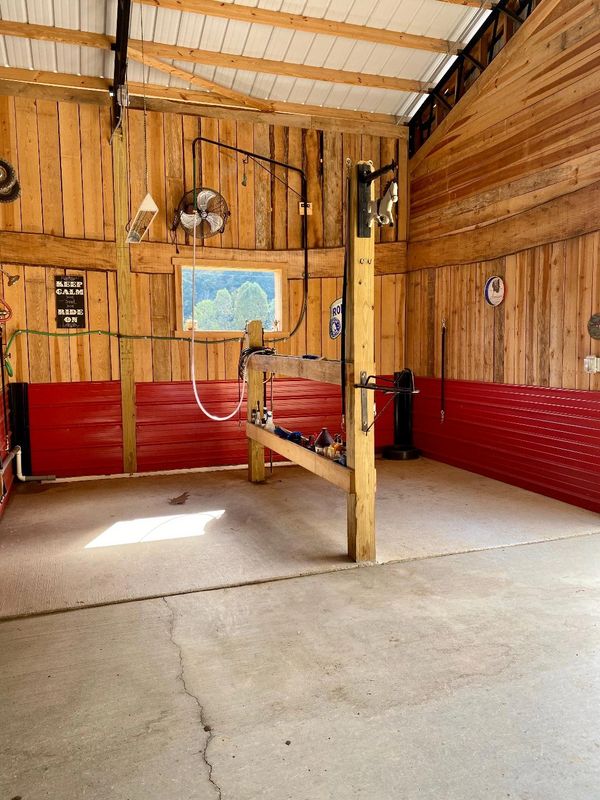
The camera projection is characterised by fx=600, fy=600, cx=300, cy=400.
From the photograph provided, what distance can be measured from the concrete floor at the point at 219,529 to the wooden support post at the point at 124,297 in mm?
546

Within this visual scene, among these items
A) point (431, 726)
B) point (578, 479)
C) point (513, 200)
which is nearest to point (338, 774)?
point (431, 726)

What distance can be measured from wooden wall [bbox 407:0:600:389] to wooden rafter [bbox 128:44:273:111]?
6.91ft

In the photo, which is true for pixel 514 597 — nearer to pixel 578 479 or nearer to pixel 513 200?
pixel 578 479

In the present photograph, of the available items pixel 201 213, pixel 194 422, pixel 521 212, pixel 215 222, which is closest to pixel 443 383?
pixel 521 212

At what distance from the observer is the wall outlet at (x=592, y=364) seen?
15.7 feet

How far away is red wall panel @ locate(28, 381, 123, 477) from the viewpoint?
6.33 meters

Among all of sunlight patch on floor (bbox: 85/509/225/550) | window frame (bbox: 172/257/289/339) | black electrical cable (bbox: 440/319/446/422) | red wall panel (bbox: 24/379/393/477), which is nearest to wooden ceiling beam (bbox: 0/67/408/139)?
window frame (bbox: 172/257/289/339)

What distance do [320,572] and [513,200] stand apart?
163 inches

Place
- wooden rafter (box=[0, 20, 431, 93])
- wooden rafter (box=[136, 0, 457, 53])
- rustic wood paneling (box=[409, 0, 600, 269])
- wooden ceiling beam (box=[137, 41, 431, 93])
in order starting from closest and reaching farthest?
rustic wood paneling (box=[409, 0, 600, 269]), wooden rafter (box=[136, 0, 457, 53]), wooden rafter (box=[0, 20, 431, 93]), wooden ceiling beam (box=[137, 41, 431, 93])

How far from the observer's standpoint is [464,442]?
6691mm

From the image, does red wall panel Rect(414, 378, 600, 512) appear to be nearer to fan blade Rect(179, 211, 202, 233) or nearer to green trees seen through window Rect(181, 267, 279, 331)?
green trees seen through window Rect(181, 267, 279, 331)

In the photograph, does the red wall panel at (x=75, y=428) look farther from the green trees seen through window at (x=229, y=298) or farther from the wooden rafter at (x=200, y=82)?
the wooden rafter at (x=200, y=82)

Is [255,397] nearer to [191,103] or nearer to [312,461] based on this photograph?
[312,461]

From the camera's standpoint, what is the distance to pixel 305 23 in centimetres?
568
